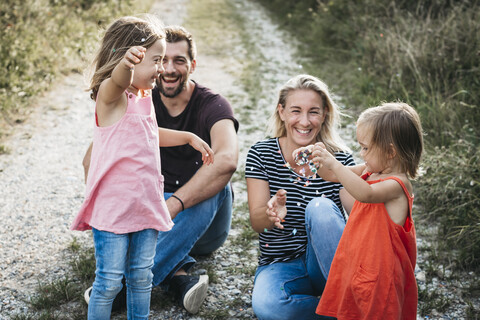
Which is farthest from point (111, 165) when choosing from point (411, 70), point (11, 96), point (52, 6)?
point (52, 6)

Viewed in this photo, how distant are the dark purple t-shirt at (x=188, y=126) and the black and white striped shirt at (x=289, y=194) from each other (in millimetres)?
529

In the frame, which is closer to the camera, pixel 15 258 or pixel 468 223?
pixel 15 258

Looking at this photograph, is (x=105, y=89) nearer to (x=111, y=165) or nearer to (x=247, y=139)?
(x=111, y=165)

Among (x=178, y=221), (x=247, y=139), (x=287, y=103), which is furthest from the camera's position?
(x=247, y=139)

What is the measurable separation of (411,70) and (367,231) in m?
4.77

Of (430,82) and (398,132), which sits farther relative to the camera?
(430,82)

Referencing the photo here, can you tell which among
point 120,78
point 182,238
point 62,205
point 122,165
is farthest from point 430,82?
point 120,78

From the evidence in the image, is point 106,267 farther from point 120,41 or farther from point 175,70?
point 175,70

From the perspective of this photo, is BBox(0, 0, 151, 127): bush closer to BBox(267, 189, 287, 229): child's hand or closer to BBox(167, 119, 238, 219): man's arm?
BBox(167, 119, 238, 219): man's arm

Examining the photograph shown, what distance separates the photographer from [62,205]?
14.2 ft

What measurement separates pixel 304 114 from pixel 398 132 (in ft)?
Result: 2.35

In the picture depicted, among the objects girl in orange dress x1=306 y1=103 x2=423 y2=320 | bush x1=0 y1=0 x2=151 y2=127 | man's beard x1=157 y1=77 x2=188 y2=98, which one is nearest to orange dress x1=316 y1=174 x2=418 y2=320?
girl in orange dress x1=306 y1=103 x2=423 y2=320

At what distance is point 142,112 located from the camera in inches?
90.2

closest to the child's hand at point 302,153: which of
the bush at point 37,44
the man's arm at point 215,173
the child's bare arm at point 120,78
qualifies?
the man's arm at point 215,173
